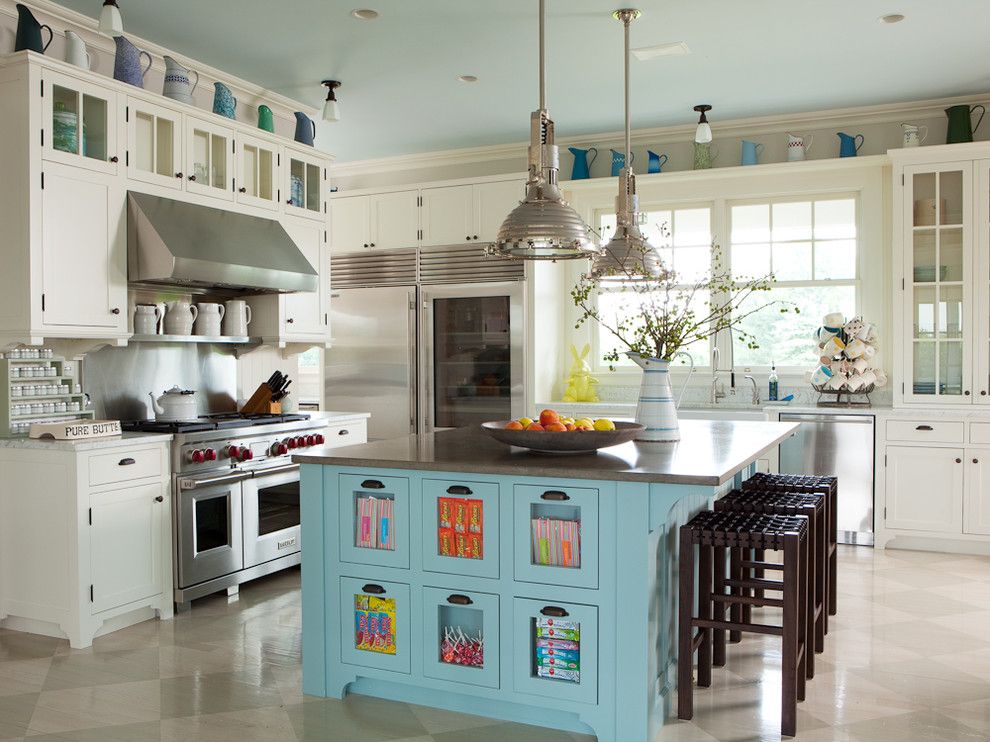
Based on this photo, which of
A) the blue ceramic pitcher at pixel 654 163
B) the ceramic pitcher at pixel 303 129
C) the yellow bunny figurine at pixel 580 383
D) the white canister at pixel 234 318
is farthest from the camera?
the yellow bunny figurine at pixel 580 383

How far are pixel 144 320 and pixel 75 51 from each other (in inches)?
50.8

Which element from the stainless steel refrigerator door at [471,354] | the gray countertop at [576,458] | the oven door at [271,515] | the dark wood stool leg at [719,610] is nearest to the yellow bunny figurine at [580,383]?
the stainless steel refrigerator door at [471,354]

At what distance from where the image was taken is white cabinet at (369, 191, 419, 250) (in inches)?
262

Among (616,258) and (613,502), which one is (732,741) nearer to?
(613,502)

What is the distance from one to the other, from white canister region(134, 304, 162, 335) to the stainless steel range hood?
135 millimetres

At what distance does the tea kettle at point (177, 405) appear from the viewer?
450 centimetres

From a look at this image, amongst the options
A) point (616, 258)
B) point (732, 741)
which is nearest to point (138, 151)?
point (616, 258)

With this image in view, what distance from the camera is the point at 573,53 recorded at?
4699 millimetres

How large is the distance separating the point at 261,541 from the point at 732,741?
8.86 ft

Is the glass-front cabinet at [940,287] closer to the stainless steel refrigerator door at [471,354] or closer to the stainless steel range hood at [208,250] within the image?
the stainless steel refrigerator door at [471,354]

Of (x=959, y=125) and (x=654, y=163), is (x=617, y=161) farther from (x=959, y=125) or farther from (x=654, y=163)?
(x=959, y=125)

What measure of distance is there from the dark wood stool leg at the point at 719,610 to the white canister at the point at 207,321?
298 centimetres

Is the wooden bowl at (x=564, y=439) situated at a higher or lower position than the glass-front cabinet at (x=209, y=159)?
lower

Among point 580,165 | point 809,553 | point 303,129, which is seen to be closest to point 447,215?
point 580,165
